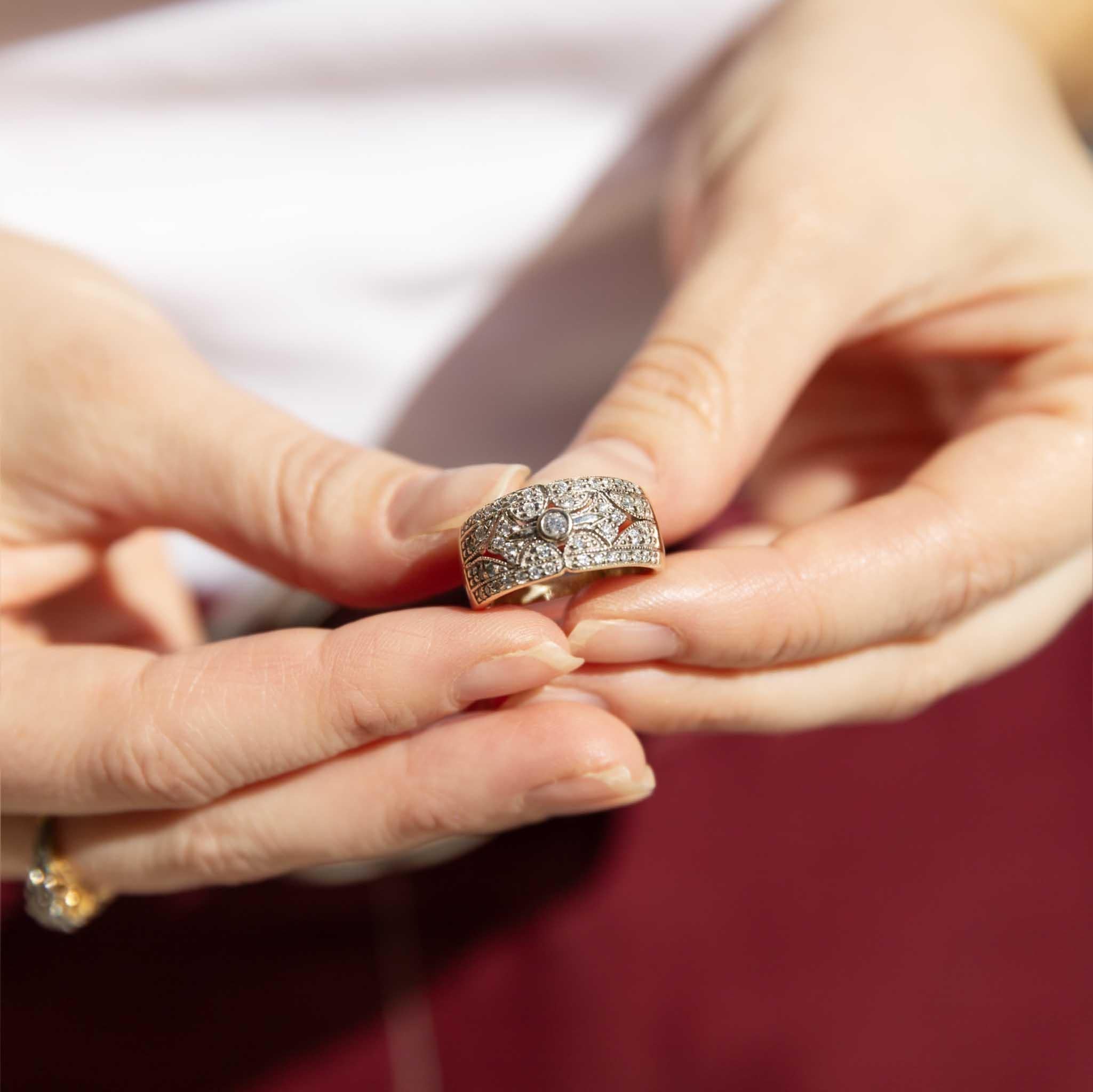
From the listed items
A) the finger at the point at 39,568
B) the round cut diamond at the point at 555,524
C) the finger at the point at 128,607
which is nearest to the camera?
the round cut diamond at the point at 555,524

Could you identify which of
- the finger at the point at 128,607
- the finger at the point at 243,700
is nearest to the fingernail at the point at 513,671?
the finger at the point at 243,700

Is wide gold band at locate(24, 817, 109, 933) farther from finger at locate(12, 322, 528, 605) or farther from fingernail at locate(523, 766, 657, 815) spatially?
fingernail at locate(523, 766, 657, 815)

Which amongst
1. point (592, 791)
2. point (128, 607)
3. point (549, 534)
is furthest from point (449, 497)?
point (128, 607)

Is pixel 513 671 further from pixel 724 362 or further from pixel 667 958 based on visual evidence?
pixel 667 958

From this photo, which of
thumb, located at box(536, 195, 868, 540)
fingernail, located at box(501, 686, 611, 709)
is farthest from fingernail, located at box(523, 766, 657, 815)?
thumb, located at box(536, 195, 868, 540)

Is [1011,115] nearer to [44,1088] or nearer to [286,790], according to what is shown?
[286,790]

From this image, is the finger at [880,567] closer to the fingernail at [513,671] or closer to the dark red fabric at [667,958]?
the fingernail at [513,671]

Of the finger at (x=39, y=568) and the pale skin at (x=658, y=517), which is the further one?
the finger at (x=39, y=568)
